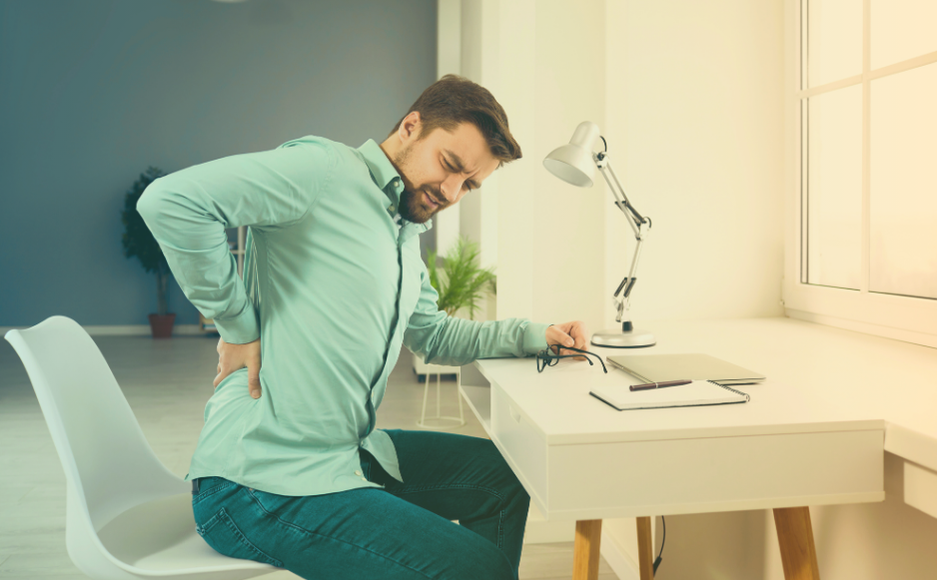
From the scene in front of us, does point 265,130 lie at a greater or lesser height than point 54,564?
greater

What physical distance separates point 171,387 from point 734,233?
13.3ft

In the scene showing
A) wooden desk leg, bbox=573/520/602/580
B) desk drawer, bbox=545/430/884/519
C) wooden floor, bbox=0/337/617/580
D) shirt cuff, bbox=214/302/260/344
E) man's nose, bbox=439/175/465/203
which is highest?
man's nose, bbox=439/175/465/203

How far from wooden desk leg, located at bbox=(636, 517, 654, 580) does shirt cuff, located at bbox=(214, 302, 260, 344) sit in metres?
1.11

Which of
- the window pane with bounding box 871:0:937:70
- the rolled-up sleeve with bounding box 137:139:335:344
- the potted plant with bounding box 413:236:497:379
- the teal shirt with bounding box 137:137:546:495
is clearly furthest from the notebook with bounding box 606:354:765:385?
the potted plant with bounding box 413:236:497:379

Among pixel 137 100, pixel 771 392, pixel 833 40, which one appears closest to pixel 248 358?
pixel 771 392

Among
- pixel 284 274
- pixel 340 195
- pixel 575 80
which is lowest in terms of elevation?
pixel 284 274

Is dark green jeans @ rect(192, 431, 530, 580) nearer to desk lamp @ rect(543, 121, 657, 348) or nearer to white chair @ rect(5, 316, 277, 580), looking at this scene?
white chair @ rect(5, 316, 277, 580)

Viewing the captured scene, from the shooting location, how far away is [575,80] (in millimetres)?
→ 2086

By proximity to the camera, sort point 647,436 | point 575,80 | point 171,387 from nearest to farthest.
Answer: point 647,436 → point 575,80 → point 171,387

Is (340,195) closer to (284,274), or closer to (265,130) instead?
(284,274)

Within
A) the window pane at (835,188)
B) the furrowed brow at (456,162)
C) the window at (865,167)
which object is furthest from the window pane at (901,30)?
the furrowed brow at (456,162)

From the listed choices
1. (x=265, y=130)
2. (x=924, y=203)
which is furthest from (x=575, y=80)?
(x=265, y=130)

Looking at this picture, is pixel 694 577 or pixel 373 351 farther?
pixel 694 577

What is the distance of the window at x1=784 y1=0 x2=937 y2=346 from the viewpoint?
5.18 feet
